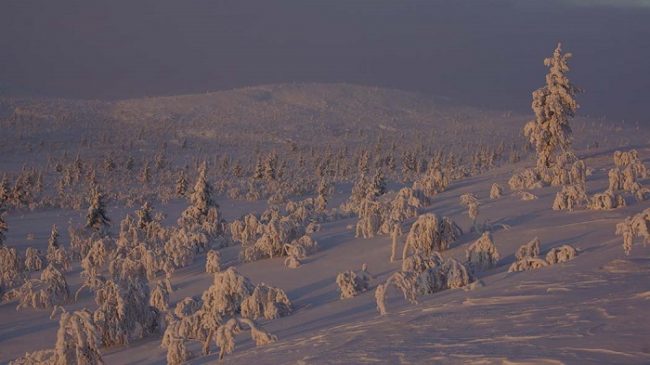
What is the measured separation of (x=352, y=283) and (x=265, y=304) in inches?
67.8

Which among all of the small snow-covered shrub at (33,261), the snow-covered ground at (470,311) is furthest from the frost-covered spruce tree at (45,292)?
the small snow-covered shrub at (33,261)

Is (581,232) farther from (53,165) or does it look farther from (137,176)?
(53,165)

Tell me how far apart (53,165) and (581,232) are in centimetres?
7045

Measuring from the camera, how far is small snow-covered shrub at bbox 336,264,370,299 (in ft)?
40.0

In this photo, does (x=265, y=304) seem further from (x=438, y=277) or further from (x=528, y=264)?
(x=528, y=264)

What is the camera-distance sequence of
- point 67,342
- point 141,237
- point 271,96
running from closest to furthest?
point 67,342, point 141,237, point 271,96

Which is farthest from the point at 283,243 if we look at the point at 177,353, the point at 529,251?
the point at 177,353

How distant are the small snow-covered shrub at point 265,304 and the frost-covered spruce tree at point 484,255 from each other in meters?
3.63

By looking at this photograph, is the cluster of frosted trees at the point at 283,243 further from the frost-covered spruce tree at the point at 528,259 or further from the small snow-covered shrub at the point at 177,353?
the small snow-covered shrub at the point at 177,353

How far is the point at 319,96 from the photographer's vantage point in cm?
18762

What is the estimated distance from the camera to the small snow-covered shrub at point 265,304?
11.7 m

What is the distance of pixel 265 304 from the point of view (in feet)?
39.0

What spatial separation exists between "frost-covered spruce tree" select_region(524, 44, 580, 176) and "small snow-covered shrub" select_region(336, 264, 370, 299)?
47.8ft

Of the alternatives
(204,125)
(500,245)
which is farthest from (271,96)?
(500,245)
